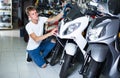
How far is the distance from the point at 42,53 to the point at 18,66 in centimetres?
45

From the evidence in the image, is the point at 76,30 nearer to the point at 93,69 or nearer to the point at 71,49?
the point at 71,49

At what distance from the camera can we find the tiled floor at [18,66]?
3.03 meters

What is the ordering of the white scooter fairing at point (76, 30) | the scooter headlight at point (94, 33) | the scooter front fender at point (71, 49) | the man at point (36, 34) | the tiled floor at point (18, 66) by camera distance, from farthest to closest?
the man at point (36, 34)
the tiled floor at point (18, 66)
the scooter front fender at point (71, 49)
the white scooter fairing at point (76, 30)
the scooter headlight at point (94, 33)

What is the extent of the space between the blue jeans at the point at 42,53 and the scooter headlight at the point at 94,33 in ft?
4.07

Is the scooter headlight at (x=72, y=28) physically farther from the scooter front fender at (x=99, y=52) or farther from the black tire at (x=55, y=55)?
the black tire at (x=55, y=55)

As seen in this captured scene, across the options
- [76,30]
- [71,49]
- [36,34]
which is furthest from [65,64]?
[36,34]

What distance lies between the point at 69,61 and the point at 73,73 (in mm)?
390

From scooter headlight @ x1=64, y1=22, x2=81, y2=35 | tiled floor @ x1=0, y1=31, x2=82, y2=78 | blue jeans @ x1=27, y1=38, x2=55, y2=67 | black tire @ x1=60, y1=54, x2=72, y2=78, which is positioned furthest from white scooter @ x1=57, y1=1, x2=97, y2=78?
blue jeans @ x1=27, y1=38, x2=55, y2=67

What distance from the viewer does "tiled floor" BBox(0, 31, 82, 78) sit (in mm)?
3033

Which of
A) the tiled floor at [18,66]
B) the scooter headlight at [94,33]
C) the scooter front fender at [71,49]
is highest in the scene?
the scooter headlight at [94,33]

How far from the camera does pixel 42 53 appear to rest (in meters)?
Result: 3.57

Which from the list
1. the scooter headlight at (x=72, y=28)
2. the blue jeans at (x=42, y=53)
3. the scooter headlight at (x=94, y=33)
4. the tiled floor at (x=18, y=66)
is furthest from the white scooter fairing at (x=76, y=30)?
the blue jeans at (x=42, y=53)

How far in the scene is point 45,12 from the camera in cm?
418

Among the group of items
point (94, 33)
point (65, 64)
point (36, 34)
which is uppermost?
point (94, 33)
